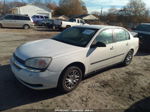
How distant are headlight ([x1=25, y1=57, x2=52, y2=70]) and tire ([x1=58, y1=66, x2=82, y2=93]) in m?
0.48

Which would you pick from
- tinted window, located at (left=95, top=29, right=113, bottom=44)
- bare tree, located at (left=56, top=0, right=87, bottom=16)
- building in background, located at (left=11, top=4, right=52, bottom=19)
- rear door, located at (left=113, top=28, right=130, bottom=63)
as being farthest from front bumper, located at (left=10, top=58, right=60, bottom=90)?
bare tree, located at (left=56, top=0, right=87, bottom=16)

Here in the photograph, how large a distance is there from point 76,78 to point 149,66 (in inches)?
149

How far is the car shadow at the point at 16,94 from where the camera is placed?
3.41 metres

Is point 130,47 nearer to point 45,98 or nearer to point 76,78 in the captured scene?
point 76,78

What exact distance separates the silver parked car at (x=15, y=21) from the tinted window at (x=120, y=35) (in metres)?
16.7

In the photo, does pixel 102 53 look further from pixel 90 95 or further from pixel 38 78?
pixel 38 78

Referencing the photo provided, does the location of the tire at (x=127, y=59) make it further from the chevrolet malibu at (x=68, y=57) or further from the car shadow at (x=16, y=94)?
the car shadow at (x=16, y=94)

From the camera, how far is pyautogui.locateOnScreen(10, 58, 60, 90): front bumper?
3340 millimetres

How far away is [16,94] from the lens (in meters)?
3.73

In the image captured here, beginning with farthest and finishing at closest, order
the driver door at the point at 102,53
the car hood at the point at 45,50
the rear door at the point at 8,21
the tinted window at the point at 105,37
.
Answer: the rear door at the point at 8,21 < the tinted window at the point at 105,37 < the driver door at the point at 102,53 < the car hood at the point at 45,50

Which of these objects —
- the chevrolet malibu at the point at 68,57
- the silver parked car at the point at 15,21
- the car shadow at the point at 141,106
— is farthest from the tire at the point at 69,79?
the silver parked car at the point at 15,21

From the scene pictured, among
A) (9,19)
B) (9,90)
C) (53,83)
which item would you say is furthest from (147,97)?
(9,19)

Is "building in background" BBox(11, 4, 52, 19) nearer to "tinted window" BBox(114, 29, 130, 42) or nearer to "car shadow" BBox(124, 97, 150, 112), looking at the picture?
"tinted window" BBox(114, 29, 130, 42)

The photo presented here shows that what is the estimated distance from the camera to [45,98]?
144 inches
